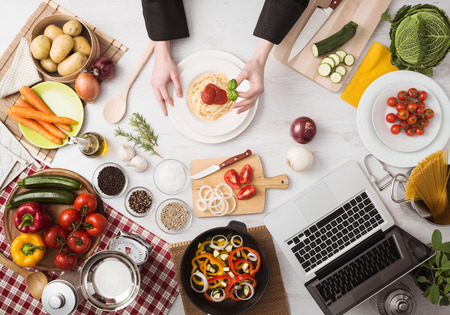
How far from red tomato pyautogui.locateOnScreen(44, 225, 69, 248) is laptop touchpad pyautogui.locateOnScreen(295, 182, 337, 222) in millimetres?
1092

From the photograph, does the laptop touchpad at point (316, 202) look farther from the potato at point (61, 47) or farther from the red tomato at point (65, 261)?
the potato at point (61, 47)

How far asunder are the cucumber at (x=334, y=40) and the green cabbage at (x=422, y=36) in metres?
0.20

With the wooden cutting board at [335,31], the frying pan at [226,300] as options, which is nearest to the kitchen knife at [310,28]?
the wooden cutting board at [335,31]

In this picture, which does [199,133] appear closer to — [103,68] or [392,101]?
[103,68]

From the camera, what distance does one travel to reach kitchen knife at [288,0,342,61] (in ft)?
5.85

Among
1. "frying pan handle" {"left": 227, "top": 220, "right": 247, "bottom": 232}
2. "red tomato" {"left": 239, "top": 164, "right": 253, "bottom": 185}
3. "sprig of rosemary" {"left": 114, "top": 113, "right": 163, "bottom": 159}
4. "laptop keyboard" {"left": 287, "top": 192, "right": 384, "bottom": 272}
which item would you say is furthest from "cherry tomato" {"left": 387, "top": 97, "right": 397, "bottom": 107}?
"sprig of rosemary" {"left": 114, "top": 113, "right": 163, "bottom": 159}

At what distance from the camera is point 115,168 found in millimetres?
1786

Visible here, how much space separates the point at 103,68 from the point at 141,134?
0.35 metres

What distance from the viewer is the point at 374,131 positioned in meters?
1.76

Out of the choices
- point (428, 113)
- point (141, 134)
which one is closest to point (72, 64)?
point (141, 134)

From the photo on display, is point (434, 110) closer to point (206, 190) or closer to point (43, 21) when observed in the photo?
point (206, 190)

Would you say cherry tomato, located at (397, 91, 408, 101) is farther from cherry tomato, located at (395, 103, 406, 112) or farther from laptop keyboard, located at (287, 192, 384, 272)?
laptop keyboard, located at (287, 192, 384, 272)

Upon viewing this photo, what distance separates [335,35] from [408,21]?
312 mm

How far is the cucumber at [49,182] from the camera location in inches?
68.6
